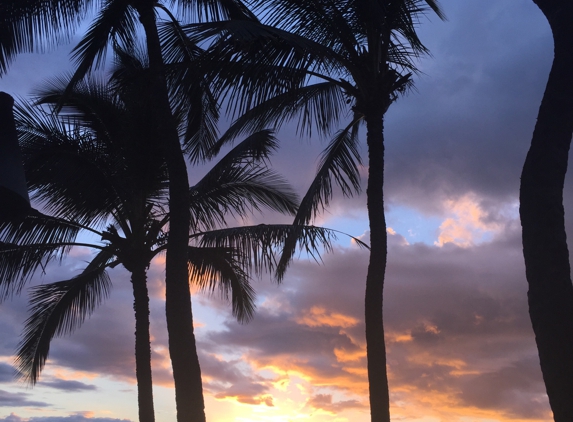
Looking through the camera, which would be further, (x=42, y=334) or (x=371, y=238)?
(x=42, y=334)

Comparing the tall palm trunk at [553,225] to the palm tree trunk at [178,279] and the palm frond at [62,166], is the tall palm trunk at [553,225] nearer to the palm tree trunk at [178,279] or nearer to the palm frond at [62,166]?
the palm tree trunk at [178,279]

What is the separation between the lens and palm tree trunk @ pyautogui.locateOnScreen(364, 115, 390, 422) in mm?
9422

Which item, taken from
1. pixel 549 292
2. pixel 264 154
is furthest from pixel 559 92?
pixel 264 154

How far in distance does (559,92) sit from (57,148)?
980 cm

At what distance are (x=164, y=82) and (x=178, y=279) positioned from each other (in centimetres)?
327

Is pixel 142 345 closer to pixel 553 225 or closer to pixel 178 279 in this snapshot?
pixel 178 279

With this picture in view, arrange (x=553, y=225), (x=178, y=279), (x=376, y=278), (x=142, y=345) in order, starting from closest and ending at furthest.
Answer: (x=553, y=225) < (x=178, y=279) < (x=376, y=278) < (x=142, y=345)

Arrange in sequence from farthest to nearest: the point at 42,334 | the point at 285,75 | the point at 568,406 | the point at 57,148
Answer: the point at 42,334, the point at 57,148, the point at 285,75, the point at 568,406

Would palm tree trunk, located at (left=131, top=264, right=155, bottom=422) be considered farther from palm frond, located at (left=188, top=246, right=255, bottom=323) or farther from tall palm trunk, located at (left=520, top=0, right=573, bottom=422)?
tall palm trunk, located at (left=520, top=0, right=573, bottom=422)

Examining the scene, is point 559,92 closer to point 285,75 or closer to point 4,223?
point 285,75

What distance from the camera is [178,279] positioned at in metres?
8.88

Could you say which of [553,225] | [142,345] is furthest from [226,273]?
[553,225]

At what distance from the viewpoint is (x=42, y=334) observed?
14.8 m

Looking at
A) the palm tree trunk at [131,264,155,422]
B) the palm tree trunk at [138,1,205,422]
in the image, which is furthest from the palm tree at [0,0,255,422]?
the palm tree trunk at [131,264,155,422]
